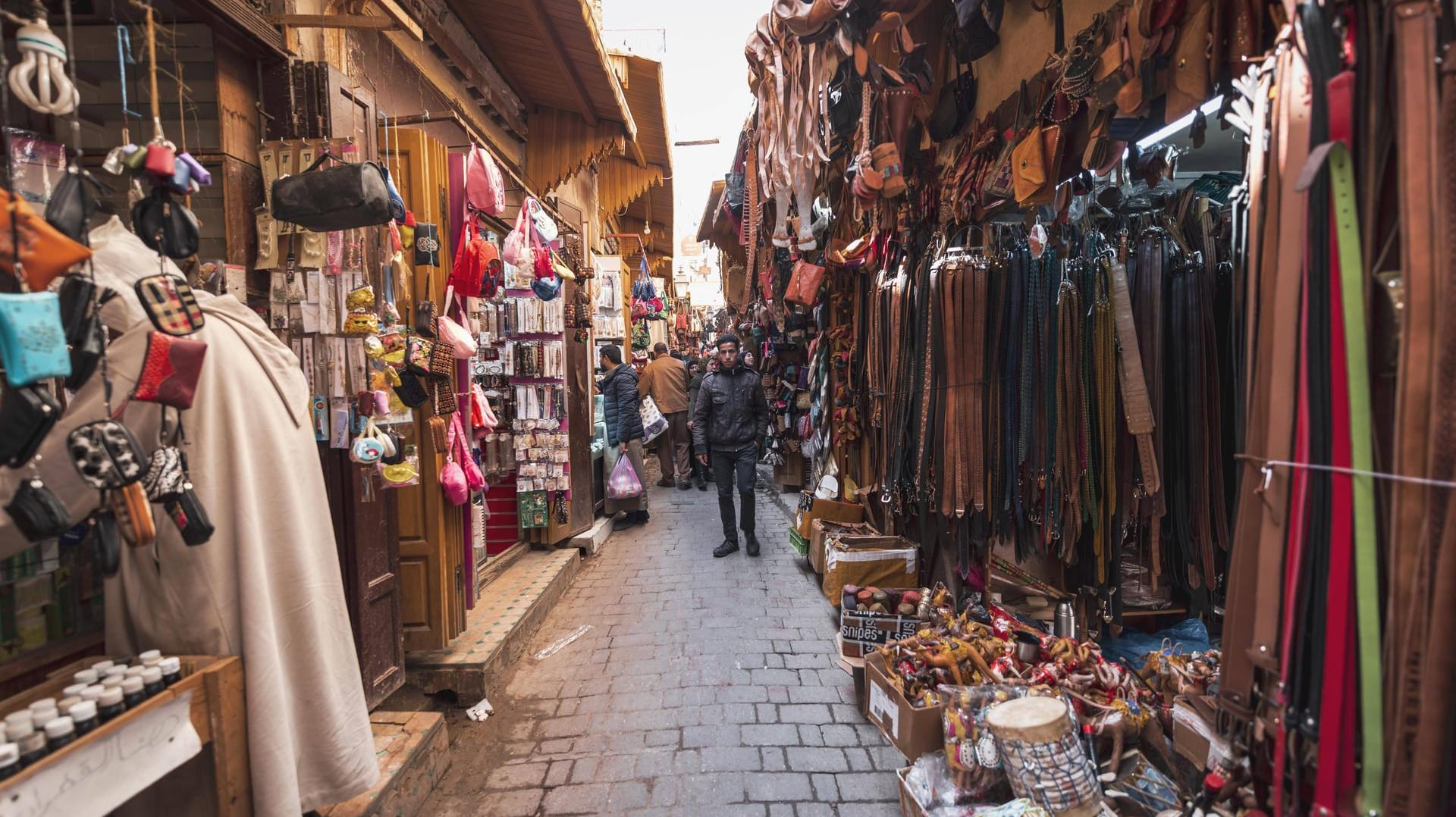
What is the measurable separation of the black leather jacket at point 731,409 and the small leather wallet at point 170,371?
15.7 feet

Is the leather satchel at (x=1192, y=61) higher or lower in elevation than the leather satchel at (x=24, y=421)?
higher

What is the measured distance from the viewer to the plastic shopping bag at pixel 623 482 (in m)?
7.41

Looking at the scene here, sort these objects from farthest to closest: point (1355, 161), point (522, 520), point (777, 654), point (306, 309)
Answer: point (522, 520)
point (777, 654)
point (306, 309)
point (1355, 161)

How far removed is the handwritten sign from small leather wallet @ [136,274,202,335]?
889mm

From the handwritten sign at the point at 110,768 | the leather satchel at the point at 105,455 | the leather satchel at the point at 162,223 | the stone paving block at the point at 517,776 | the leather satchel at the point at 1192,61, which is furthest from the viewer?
the stone paving block at the point at 517,776

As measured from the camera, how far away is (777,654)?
13.4 feet

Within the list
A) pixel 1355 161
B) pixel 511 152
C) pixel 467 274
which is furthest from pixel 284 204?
pixel 511 152

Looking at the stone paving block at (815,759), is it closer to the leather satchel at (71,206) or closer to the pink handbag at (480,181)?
the leather satchel at (71,206)

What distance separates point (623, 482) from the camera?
744 cm

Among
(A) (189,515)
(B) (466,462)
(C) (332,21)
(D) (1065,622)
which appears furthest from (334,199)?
(D) (1065,622)

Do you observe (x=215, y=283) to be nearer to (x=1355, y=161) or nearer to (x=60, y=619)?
(x=60, y=619)

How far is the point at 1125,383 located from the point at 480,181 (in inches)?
132

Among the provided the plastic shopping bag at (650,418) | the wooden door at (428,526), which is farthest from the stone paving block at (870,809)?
the plastic shopping bag at (650,418)

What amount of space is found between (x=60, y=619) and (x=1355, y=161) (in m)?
3.44
